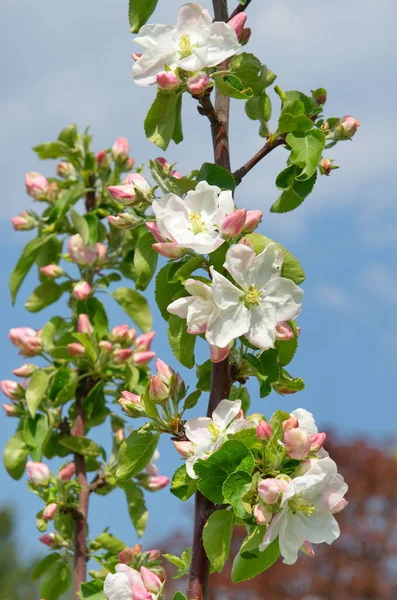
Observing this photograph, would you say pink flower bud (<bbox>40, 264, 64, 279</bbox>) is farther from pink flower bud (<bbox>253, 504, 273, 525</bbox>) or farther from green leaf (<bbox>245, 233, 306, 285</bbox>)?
pink flower bud (<bbox>253, 504, 273, 525</bbox>)

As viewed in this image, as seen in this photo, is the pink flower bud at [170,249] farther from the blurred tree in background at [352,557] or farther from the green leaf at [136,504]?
the blurred tree in background at [352,557]

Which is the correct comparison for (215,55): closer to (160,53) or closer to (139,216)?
(160,53)

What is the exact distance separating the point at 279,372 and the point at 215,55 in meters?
0.71

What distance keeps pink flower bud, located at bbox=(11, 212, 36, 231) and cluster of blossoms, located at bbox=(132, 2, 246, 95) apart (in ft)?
5.65

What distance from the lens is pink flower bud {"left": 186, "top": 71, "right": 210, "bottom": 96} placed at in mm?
1980

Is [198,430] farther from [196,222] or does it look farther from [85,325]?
[85,325]

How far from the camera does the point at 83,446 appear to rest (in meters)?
3.29

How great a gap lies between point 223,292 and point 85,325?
1.62 metres

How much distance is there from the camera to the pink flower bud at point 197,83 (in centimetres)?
198

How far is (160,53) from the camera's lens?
207 cm

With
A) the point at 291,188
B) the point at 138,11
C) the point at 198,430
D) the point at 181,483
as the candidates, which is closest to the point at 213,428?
the point at 198,430

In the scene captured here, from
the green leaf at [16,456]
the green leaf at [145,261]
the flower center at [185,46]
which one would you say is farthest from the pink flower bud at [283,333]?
the green leaf at [16,456]

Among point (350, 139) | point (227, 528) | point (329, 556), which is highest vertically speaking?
point (329, 556)

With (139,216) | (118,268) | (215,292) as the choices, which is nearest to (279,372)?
(215,292)
